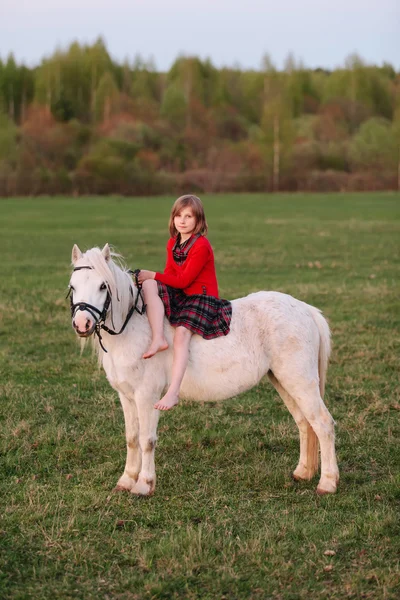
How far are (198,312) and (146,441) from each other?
3.36 ft

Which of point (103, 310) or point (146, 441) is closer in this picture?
point (103, 310)

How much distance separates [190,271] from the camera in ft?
17.6

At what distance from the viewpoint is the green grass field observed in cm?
402

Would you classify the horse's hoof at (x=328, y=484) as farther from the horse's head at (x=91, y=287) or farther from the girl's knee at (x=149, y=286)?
the horse's head at (x=91, y=287)

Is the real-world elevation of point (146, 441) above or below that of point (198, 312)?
below

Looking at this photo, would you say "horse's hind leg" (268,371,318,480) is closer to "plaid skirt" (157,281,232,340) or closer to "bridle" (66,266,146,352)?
"plaid skirt" (157,281,232,340)

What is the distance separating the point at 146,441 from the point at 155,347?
2.32 feet

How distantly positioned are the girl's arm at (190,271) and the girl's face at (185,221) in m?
0.18

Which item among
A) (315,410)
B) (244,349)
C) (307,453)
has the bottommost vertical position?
(307,453)

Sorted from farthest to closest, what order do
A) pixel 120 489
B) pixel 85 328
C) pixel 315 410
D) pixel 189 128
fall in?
pixel 189 128 → pixel 315 410 → pixel 120 489 → pixel 85 328

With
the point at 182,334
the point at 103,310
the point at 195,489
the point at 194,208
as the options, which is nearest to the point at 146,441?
the point at 195,489

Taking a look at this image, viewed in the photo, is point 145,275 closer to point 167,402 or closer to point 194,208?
point 194,208

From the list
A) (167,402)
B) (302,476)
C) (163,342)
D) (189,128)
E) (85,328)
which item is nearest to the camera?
(85,328)

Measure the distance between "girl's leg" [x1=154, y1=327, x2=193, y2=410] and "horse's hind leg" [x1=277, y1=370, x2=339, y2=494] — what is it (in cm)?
77
